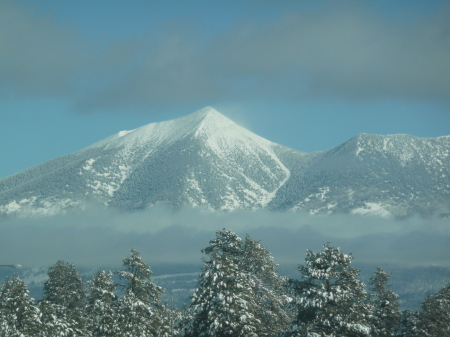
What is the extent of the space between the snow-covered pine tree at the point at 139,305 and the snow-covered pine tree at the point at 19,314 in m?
8.25

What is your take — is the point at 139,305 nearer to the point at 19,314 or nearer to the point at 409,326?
the point at 19,314

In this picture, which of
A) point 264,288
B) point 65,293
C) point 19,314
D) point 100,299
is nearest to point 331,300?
point 264,288

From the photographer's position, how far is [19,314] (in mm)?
68438

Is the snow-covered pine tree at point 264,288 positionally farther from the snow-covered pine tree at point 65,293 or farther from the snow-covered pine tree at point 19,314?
the snow-covered pine tree at point 19,314

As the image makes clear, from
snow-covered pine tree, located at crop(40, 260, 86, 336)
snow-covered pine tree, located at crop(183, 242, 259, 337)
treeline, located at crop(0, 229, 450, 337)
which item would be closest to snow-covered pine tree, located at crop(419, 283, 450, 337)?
treeline, located at crop(0, 229, 450, 337)

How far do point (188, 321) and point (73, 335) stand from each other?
56.5ft

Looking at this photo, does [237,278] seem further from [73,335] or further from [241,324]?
[73,335]

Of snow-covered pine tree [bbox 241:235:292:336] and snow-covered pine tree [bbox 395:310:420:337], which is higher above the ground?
snow-covered pine tree [bbox 241:235:292:336]

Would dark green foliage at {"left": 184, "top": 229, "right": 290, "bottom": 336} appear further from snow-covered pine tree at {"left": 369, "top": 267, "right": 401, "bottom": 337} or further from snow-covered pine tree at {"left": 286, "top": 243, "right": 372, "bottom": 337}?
snow-covered pine tree at {"left": 369, "top": 267, "right": 401, "bottom": 337}

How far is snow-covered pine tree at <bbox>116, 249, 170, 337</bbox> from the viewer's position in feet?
217

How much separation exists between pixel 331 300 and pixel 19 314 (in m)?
30.4

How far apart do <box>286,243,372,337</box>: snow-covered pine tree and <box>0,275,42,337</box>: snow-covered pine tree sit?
24709mm

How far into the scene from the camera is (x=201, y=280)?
2382 inches

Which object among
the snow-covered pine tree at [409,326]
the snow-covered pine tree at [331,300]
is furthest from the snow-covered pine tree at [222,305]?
the snow-covered pine tree at [409,326]
